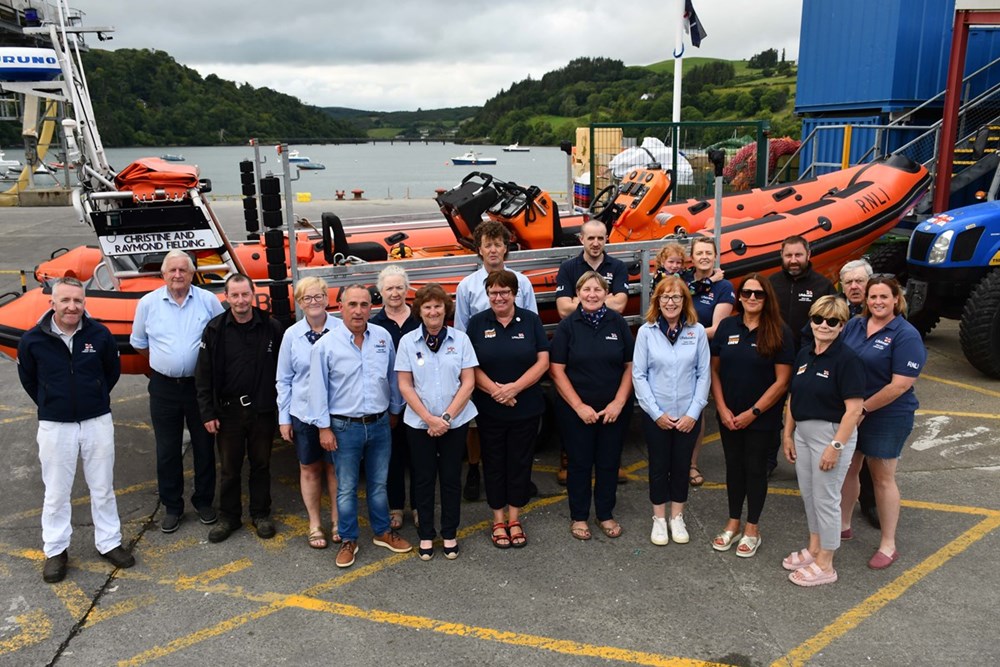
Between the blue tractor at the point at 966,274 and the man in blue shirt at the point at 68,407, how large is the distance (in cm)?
677

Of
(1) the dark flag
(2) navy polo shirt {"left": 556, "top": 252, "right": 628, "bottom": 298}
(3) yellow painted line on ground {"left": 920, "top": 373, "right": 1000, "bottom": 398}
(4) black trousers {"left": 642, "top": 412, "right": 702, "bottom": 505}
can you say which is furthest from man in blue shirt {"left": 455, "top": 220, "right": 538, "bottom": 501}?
(1) the dark flag

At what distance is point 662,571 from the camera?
4156mm

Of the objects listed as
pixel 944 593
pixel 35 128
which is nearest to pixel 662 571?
pixel 944 593

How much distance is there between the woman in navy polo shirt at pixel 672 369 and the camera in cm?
417

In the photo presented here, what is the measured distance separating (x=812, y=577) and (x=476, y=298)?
2363mm

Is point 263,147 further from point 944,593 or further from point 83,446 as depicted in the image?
point 944,593

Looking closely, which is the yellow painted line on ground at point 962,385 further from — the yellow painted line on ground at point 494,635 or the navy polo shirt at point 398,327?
the navy polo shirt at point 398,327

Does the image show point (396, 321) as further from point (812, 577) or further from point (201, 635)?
point (812, 577)

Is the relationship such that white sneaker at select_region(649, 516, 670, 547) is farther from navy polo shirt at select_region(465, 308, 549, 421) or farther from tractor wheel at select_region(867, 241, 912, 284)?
tractor wheel at select_region(867, 241, 912, 284)

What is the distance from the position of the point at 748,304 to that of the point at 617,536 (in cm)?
153

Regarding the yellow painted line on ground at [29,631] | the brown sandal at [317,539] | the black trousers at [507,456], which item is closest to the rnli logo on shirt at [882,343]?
the black trousers at [507,456]

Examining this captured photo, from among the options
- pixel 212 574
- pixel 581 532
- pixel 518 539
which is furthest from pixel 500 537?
pixel 212 574

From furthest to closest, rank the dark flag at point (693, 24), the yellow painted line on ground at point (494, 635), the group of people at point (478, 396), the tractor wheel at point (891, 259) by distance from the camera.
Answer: the dark flag at point (693, 24)
the tractor wheel at point (891, 259)
the group of people at point (478, 396)
the yellow painted line on ground at point (494, 635)

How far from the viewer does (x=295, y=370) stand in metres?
4.21
